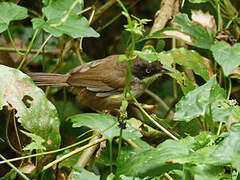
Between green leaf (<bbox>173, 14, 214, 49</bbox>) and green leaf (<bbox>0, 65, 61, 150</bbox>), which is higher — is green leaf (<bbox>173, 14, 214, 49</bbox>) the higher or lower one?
the higher one

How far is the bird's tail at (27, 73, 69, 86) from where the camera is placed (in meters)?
4.20

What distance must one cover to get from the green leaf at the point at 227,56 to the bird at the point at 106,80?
1.31 meters

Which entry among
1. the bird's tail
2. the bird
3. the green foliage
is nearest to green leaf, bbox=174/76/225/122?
the green foliage

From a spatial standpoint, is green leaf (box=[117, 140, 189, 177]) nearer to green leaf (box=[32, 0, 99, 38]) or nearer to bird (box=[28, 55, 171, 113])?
green leaf (box=[32, 0, 99, 38])

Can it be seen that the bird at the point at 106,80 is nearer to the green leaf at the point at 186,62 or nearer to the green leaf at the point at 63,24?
the green leaf at the point at 186,62

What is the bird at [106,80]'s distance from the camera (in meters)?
4.42

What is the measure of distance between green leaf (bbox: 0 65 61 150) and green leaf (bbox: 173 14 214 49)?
1.45 metres

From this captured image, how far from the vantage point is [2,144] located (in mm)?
3828

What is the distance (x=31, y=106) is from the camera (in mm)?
2668

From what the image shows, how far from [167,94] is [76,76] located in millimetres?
1433

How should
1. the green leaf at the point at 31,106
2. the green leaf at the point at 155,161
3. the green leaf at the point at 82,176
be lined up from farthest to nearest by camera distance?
the green leaf at the point at 31,106 → the green leaf at the point at 82,176 → the green leaf at the point at 155,161

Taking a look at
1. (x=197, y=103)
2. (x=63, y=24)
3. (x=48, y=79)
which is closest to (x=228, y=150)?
(x=197, y=103)

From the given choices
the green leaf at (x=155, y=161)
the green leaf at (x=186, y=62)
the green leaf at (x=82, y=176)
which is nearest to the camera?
the green leaf at (x=155, y=161)

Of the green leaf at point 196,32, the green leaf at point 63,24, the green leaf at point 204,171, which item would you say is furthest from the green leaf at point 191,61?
the green leaf at point 204,171
